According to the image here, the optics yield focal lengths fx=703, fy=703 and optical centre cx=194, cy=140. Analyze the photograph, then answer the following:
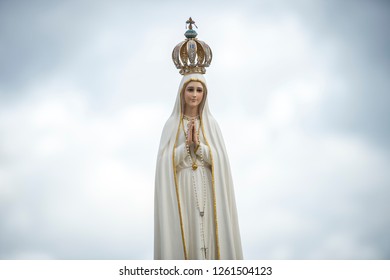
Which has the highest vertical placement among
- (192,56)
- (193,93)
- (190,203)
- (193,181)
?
(192,56)

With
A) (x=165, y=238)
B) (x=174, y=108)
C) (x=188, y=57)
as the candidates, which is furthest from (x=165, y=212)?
(x=188, y=57)

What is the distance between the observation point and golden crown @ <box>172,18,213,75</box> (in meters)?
13.7

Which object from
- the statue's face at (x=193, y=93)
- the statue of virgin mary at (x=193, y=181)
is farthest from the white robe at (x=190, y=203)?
the statue's face at (x=193, y=93)

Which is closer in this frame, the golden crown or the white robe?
the white robe

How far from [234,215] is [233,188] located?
0.51m

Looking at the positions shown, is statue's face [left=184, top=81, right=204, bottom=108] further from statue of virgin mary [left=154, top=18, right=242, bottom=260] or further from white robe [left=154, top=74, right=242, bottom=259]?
white robe [left=154, top=74, right=242, bottom=259]

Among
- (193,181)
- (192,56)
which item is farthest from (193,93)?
(193,181)

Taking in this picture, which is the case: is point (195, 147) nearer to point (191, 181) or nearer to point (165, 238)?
point (191, 181)

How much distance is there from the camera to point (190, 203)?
13.0 m

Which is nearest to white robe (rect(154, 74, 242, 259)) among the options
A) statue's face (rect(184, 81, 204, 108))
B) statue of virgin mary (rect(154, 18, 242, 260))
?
statue of virgin mary (rect(154, 18, 242, 260))

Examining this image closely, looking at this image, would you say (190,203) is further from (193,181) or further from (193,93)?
(193,93)

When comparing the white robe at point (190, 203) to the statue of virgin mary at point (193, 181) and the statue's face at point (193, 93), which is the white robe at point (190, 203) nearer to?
the statue of virgin mary at point (193, 181)

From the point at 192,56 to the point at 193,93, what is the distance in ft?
2.55
